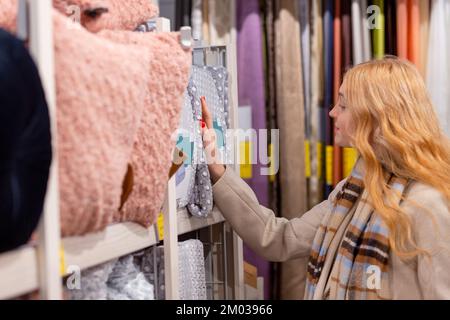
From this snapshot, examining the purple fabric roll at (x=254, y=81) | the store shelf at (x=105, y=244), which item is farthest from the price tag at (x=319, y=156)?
the store shelf at (x=105, y=244)

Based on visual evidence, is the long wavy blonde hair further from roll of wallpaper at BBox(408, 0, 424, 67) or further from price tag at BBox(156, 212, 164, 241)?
roll of wallpaper at BBox(408, 0, 424, 67)

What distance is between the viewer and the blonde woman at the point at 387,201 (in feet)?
3.55

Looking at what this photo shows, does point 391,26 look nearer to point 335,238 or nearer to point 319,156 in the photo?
point 319,156

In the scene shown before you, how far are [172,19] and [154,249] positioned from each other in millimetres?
1311

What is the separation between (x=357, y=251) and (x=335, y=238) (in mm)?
72

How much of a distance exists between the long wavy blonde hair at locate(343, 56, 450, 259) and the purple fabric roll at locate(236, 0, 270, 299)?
755 mm

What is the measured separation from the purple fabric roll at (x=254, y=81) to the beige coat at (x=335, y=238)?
526mm

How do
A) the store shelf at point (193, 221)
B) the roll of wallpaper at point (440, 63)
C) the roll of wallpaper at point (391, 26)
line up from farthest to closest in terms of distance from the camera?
1. the roll of wallpaper at point (391, 26)
2. the roll of wallpaper at point (440, 63)
3. the store shelf at point (193, 221)

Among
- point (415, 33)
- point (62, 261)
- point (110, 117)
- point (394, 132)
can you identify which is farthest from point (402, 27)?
point (62, 261)

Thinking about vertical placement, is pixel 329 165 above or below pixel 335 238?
above

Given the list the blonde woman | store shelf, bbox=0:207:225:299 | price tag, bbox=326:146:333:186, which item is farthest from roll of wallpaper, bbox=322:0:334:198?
store shelf, bbox=0:207:225:299

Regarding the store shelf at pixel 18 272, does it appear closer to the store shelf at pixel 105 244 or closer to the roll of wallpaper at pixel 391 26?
the store shelf at pixel 105 244

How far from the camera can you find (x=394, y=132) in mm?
1140

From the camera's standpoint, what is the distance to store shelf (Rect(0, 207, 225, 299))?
63cm
